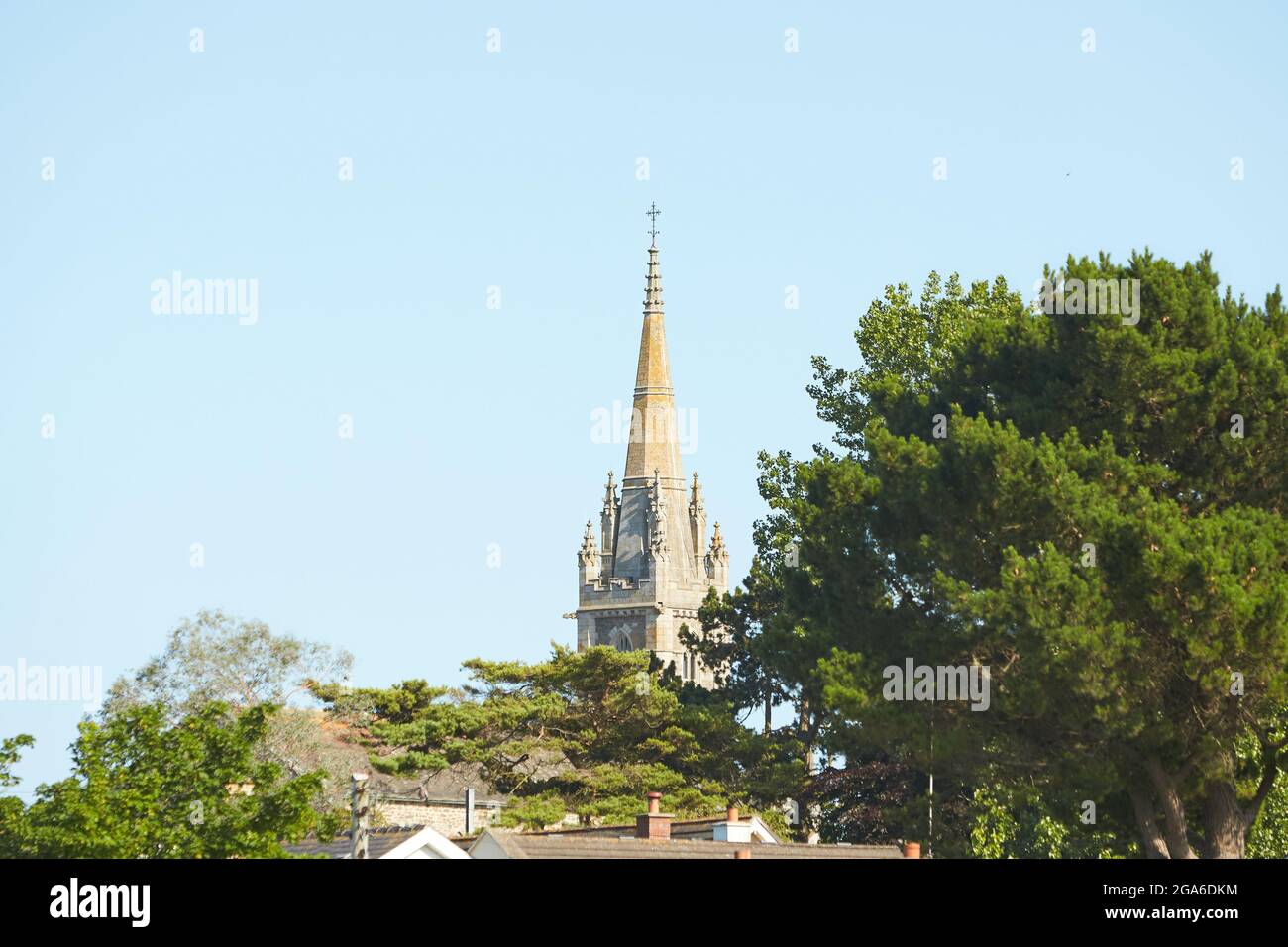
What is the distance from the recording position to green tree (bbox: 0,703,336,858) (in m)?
34.1

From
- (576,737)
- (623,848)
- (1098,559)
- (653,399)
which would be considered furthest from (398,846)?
(653,399)

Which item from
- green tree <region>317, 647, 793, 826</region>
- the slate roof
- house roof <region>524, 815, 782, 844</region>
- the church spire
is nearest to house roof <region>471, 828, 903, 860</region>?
the slate roof

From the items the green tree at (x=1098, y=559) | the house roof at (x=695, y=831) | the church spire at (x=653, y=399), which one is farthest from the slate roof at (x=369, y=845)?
the church spire at (x=653, y=399)

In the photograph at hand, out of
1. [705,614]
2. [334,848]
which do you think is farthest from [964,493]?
[705,614]

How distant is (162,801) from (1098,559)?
704 inches

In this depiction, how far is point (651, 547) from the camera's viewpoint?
13750 centimetres

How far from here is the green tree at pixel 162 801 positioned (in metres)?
34.1

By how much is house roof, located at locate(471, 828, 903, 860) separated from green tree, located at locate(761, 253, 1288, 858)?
3914 millimetres

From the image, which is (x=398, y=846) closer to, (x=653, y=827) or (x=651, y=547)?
(x=653, y=827)

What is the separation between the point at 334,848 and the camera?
3950 centimetres

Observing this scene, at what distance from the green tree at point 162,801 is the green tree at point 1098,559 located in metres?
13.1

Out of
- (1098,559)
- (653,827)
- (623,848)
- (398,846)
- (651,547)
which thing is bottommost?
(623,848)
